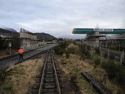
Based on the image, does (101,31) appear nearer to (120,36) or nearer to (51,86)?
(120,36)

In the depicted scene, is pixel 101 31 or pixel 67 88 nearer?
pixel 67 88

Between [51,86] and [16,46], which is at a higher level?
[16,46]

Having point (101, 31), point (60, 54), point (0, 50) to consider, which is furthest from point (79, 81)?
point (101, 31)

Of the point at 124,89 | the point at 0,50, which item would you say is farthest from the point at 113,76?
the point at 0,50

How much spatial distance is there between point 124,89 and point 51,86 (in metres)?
3.67

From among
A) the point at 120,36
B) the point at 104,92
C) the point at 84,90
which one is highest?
the point at 120,36

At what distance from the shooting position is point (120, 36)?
1254 inches

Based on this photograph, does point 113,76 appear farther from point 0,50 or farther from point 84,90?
point 0,50

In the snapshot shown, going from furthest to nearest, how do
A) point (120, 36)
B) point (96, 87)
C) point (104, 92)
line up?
point (120, 36) < point (96, 87) < point (104, 92)

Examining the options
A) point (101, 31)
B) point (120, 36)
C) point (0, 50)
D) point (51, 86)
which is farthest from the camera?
point (120, 36)

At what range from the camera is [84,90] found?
14.3ft

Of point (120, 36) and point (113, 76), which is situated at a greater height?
point (120, 36)

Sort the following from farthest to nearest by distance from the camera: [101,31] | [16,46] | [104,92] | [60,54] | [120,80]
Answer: [101,31]
[16,46]
[60,54]
[120,80]
[104,92]

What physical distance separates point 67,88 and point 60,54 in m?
9.59
